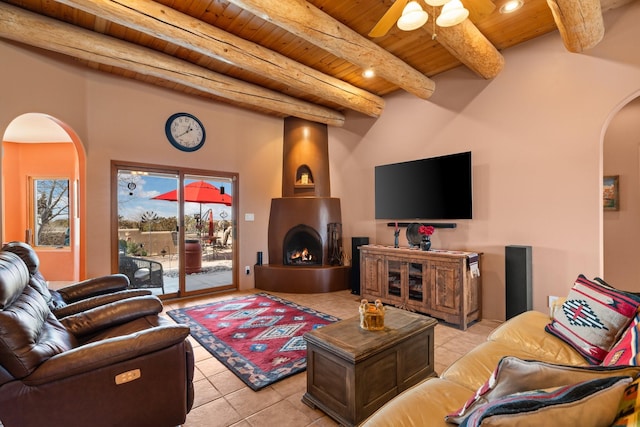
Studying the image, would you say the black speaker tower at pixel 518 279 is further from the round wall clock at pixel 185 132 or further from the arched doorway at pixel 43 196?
the arched doorway at pixel 43 196

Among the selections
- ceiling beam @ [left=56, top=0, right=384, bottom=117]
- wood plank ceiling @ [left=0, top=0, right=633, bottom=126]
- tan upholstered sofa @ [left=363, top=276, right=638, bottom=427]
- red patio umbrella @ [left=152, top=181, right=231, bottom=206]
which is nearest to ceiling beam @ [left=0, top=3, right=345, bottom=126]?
wood plank ceiling @ [left=0, top=0, right=633, bottom=126]

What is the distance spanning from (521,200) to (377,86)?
2.55 meters

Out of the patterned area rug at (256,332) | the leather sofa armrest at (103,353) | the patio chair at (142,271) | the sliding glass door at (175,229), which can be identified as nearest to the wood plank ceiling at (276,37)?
the sliding glass door at (175,229)

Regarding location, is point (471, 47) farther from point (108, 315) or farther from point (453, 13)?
point (108, 315)

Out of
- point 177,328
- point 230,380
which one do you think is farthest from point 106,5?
point 230,380

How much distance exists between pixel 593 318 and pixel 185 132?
5.11 meters

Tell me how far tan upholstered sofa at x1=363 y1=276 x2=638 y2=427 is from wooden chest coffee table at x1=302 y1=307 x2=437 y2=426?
39 centimetres

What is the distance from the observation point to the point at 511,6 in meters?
2.72

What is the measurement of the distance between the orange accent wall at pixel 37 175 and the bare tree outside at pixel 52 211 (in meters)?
0.15

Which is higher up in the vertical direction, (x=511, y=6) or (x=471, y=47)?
(x=511, y=6)

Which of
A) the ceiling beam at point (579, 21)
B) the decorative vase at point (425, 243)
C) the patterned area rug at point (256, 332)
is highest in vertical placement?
the ceiling beam at point (579, 21)

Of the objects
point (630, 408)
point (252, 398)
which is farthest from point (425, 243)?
point (630, 408)

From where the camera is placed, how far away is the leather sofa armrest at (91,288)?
2.74 m

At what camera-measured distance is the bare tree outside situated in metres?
5.95
